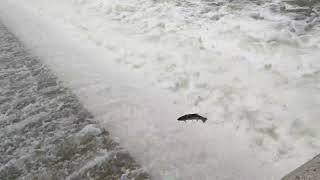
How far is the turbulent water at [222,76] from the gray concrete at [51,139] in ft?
0.64

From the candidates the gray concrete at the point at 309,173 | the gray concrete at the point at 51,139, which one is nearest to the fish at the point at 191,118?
the gray concrete at the point at 51,139

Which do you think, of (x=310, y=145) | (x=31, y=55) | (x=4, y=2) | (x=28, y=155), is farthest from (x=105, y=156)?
(x=4, y=2)

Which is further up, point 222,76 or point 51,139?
point 222,76

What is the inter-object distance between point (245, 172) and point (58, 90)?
2424mm

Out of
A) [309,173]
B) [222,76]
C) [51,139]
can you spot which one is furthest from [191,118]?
[309,173]

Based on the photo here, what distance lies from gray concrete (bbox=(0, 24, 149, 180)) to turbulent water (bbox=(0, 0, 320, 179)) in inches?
7.7

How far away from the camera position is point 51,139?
3559 mm

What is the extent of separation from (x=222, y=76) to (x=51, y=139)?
1.95 m

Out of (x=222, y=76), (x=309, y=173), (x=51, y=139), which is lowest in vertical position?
(x=51, y=139)

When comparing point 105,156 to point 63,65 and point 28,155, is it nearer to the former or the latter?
point 28,155

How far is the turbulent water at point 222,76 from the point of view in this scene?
3176 millimetres

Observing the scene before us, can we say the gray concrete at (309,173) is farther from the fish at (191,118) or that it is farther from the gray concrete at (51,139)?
the fish at (191,118)

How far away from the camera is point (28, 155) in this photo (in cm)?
336

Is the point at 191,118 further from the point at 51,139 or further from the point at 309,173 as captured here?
the point at 309,173
